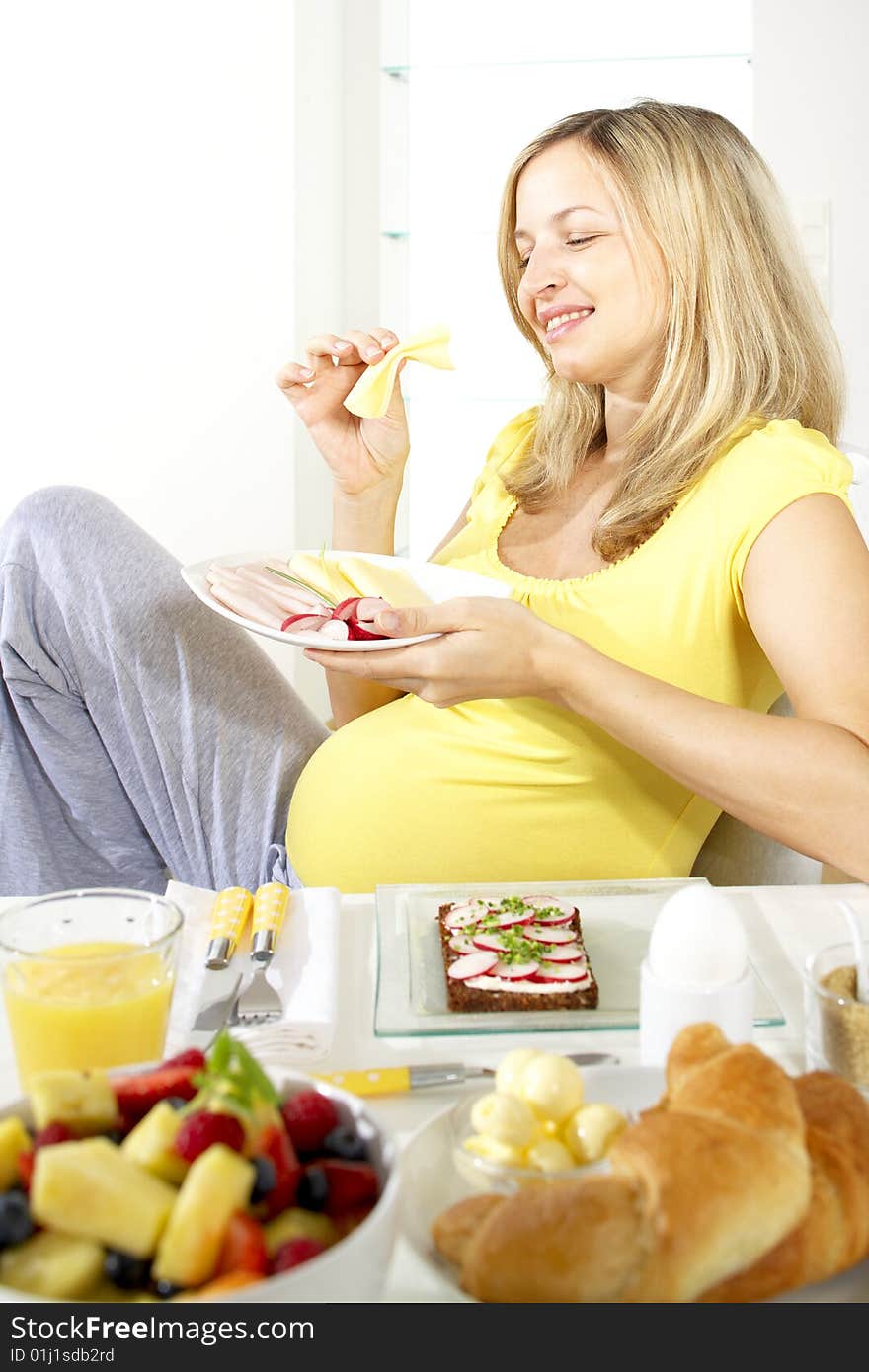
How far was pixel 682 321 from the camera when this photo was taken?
1539 mm

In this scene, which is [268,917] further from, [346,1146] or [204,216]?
[204,216]

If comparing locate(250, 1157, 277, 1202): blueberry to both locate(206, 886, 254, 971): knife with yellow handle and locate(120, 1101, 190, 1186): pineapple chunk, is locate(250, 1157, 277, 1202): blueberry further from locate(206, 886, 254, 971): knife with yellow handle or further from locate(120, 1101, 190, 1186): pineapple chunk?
locate(206, 886, 254, 971): knife with yellow handle

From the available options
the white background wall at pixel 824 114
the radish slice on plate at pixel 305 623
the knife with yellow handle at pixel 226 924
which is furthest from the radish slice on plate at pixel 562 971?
the white background wall at pixel 824 114

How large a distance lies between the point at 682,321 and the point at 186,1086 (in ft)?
3.88

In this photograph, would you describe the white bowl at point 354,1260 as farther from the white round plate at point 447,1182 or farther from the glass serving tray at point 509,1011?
the glass serving tray at point 509,1011

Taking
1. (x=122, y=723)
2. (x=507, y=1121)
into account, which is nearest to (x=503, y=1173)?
(x=507, y=1121)

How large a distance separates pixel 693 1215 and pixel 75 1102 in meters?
0.26

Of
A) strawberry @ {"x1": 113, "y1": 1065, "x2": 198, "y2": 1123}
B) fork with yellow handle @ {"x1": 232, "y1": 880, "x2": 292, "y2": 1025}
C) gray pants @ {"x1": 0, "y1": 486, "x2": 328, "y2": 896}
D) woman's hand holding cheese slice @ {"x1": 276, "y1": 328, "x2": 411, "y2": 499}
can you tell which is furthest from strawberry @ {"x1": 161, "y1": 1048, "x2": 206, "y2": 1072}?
woman's hand holding cheese slice @ {"x1": 276, "y1": 328, "x2": 411, "y2": 499}

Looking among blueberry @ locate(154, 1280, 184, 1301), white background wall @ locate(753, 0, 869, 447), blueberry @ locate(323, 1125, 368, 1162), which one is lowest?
blueberry @ locate(154, 1280, 184, 1301)

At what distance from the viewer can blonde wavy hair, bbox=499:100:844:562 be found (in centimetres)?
152

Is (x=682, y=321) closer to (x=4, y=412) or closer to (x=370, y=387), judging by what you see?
(x=370, y=387)

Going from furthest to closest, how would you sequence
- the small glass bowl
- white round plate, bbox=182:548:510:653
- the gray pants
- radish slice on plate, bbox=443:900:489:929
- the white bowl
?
the gray pants → white round plate, bbox=182:548:510:653 → radish slice on plate, bbox=443:900:489:929 → the small glass bowl → the white bowl

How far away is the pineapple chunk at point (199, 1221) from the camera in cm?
49

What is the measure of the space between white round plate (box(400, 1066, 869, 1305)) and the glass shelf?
2902mm
